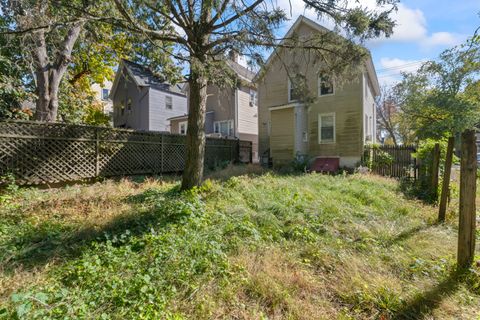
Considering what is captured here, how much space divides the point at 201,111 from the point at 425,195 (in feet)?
22.0

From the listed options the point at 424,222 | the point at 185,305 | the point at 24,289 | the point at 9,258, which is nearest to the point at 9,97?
the point at 9,258

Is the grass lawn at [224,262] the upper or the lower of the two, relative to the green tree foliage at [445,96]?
lower

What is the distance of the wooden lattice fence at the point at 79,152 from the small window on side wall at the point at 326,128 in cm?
712

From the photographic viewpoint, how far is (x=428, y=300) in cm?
253

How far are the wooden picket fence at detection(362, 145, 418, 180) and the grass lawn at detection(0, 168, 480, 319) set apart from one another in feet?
20.0

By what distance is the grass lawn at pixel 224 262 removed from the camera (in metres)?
2.35

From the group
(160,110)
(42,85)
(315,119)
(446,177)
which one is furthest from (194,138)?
(160,110)

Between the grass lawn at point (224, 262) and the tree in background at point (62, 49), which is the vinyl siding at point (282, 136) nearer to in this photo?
the tree in background at point (62, 49)

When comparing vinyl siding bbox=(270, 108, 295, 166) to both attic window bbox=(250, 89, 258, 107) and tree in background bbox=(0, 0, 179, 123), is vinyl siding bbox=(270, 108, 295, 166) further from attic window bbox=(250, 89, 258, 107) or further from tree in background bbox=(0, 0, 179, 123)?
tree in background bbox=(0, 0, 179, 123)

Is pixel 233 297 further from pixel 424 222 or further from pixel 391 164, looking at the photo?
pixel 391 164

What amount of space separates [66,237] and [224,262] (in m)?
2.45

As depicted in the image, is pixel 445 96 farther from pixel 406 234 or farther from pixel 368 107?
pixel 406 234

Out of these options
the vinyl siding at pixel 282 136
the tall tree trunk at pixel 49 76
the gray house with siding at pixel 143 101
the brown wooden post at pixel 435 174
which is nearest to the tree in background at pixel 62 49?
the tall tree trunk at pixel 49 76

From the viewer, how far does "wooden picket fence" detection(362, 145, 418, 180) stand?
34.2ft
